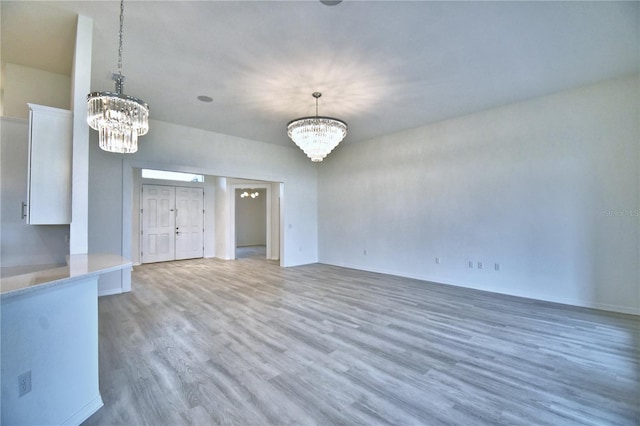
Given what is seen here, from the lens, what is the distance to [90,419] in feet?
5.90

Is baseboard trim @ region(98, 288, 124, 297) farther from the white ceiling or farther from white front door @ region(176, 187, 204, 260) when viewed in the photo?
white front door @ region(176, 187, 204, 260)

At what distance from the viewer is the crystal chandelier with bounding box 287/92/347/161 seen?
3.81m

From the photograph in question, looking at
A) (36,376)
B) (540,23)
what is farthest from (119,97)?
(540,23)

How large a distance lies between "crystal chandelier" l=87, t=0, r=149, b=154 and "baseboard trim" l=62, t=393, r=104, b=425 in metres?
1.97

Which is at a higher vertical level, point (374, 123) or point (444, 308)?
point (374, 123)

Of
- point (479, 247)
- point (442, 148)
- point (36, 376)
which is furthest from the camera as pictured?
point (442, 148)

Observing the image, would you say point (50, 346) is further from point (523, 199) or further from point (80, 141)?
point (523, 199)

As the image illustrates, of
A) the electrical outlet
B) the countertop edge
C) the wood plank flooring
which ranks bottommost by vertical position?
the wood plank flooring

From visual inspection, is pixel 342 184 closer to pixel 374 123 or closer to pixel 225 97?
pixel 374 123

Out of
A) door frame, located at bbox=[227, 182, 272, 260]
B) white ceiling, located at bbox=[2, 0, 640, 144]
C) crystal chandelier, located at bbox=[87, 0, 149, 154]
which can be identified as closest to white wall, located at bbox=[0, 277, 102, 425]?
crystal chandelier, located at bbox=[87, 0, 149, 154]

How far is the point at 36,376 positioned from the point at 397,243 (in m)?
5.78

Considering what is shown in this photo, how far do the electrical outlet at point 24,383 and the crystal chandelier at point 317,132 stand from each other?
11.2 feet

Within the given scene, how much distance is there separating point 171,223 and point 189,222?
53cm

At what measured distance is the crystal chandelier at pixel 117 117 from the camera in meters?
2.26
